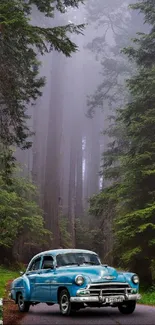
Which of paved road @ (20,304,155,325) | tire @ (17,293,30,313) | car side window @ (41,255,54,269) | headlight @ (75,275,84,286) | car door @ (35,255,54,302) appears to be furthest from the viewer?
tire @ (17,293,30,313)

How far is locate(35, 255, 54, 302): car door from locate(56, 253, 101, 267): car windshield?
24cm

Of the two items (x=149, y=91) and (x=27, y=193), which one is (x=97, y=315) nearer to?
(x=149, y=91)

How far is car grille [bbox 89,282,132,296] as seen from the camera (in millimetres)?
9125

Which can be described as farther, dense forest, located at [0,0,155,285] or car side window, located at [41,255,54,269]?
dense forest, located at [0,0,155,285]

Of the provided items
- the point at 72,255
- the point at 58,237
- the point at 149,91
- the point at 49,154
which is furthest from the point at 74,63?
the point at 72,255

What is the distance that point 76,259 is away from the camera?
10.9m

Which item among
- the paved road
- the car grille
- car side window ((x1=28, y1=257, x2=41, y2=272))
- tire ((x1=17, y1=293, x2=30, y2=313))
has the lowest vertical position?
the paved road

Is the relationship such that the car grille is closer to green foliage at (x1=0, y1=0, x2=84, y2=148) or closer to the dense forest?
the dense forest

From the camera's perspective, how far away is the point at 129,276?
1002cm

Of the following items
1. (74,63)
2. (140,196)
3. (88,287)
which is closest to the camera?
(88,287)

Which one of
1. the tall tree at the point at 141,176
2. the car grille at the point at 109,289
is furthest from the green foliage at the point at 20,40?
the car grille at the point at 109,289

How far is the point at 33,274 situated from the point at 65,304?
6.10 ft

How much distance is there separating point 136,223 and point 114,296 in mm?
7329

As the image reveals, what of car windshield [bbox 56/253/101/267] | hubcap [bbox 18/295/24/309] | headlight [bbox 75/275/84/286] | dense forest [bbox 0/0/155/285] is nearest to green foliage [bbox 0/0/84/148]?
dense forest [bbox 0/0/155/285]
